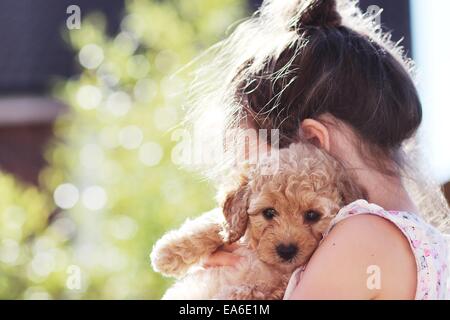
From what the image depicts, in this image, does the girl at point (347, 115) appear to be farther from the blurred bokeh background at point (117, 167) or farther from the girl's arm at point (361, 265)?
the blurred bokeh background at point (117, 167)

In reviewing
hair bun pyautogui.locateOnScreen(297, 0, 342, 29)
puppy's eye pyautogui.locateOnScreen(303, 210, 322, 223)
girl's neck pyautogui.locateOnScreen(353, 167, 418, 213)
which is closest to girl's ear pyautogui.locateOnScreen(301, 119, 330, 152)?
girl's neck pyautogui.locateOnScreen(353, 167, 418, 213)

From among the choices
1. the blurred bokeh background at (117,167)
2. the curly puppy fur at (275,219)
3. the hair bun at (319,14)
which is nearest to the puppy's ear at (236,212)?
the curly puppy fur at (275,219)

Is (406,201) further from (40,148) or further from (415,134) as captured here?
(40,148)

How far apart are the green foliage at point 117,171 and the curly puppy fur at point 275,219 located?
2.33 m

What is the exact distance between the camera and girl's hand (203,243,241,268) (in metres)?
2.31

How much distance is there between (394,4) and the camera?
216 inches

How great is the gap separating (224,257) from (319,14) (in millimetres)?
787

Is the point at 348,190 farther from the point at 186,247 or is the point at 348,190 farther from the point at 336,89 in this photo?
the point at 186,247

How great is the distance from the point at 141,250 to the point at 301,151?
2.68 metres

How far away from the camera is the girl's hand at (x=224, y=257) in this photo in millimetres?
2309

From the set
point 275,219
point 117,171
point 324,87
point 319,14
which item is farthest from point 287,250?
point 117,171

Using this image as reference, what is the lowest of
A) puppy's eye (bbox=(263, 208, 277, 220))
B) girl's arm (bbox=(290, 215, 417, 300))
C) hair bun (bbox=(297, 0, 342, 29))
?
girl's arm (bbox=(290, 215, 417, 300))

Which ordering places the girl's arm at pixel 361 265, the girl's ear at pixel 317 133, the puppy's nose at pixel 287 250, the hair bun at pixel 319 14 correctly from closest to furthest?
the girl's arm at pixel 361 265 < the puppy's nose at pixel 287 250 < the girl's ear at pixel 317 133 < the hair bun at pixel 319 14

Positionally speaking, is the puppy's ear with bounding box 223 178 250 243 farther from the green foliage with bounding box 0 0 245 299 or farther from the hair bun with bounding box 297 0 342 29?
the green foliage with bounding box 0 0 245 299
